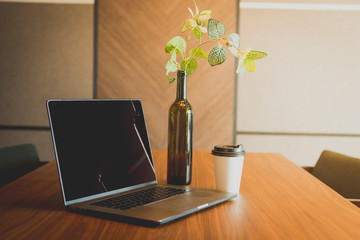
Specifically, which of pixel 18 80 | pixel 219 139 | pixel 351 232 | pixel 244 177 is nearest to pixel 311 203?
pixel 351 232

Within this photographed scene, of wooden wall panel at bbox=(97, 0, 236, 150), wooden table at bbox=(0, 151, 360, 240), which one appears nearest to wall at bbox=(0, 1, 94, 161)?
wooden wall panel at bbox=(97, 0, 236, 150)

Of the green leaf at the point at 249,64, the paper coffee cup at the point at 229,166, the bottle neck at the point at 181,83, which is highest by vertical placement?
the green leaf at the point at 249,64

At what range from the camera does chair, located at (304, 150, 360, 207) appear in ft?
4.27

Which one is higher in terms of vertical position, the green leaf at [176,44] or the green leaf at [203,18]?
the green leaf at [203,18]

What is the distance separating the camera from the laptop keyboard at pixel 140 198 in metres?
0.75

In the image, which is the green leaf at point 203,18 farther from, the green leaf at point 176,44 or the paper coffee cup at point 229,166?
the paper coffee cup at point 229,166

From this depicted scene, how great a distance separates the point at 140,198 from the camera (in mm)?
806

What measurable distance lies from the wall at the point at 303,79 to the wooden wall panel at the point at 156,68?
18 centimetres

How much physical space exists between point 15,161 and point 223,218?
100cm

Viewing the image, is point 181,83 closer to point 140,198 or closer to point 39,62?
point 140,198

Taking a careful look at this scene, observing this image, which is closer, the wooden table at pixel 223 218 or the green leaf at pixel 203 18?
the wooden table at pixel 223 218

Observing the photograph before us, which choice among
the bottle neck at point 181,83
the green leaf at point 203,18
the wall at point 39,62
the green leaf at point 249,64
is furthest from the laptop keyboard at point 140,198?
the wall at point 39,62

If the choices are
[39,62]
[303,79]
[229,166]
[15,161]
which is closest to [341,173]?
[229,166]

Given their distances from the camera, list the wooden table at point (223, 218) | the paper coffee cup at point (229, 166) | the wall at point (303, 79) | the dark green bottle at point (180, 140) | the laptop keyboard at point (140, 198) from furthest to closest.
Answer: the wall at point (303, 79)
the dark green bottle at point (180, 140)
the paper coffee cup at point (229, 166)
the laptop keyboard at point (140, 198)
the wooden table at point (223, 218)
